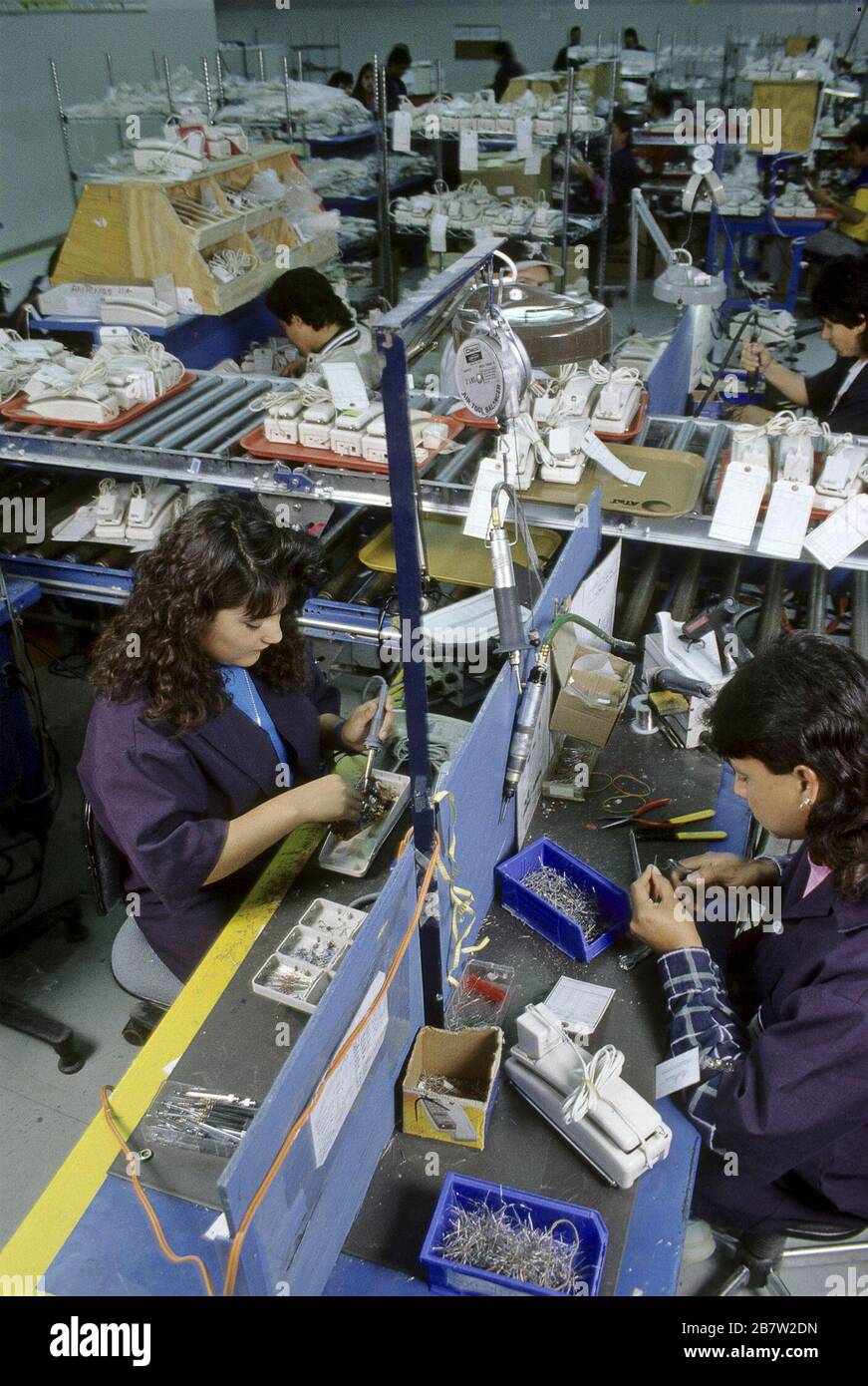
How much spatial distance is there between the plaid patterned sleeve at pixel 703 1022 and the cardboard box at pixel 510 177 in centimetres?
724

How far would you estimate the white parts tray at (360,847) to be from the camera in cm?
203

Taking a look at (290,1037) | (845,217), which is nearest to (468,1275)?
(290,1037)

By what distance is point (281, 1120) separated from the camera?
1.18 meters

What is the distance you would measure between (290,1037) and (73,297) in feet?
14.2

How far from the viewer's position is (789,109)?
7.62m

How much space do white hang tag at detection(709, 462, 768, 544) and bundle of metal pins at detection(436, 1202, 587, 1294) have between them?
2.01m

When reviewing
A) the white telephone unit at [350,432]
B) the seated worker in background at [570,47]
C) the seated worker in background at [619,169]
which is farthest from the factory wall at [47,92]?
the white telephone unit at [350,432]

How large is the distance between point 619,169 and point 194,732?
8.74 metres

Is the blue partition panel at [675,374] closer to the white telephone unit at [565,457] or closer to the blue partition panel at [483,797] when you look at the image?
the white telephone unit at [565,457]

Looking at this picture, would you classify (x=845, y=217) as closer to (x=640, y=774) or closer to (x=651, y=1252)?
(x=640, y=774)

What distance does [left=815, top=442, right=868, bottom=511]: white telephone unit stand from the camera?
9.43ft

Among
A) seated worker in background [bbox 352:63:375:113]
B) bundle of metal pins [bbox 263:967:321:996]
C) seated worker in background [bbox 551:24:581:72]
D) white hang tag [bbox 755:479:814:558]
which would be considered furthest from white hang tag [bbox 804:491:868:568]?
seated worker in background [bbox 551:24:581:72]

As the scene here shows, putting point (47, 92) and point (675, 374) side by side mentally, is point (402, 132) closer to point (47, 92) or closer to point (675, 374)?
point (675, 374)

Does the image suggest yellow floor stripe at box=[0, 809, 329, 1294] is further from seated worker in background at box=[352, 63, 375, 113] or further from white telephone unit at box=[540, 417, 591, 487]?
seated worker in background at box=[352, 63, 375, 113]
